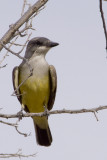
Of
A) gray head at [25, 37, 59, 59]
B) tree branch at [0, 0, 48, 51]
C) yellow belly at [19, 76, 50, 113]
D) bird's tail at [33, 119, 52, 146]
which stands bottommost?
bird's tail at [33, 119, 52, 146]

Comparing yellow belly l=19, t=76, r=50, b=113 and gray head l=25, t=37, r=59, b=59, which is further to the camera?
gray head l=25, t=37, r=59, b=59

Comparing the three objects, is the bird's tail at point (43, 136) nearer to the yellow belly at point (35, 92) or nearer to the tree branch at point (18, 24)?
the yellow belly at point (35, 92)

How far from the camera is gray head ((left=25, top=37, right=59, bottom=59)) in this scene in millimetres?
7182

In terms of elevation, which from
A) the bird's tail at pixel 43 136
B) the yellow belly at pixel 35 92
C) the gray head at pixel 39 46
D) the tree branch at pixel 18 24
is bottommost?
the bird's tail at pixel 43 136

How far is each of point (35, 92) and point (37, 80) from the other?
230 millimetres

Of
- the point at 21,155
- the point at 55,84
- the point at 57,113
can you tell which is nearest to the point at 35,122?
the point at 55,84

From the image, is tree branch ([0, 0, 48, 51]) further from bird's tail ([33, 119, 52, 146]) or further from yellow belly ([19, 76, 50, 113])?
bird's tail ([33, 119, 52, 146])

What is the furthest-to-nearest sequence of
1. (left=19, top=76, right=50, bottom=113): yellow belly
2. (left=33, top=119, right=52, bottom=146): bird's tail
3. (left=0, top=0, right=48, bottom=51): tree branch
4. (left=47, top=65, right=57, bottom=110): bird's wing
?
(left=33, top=119, right=52, bottom=146): bird's tail
(left=47, top=65, right=57, bottom=110): bird's wing
(left=19, top=76, right=50, bottom=113): yellow belly
(left=0, top=0, right=48, bottom=51): tree branch

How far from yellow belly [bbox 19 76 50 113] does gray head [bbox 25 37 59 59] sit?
0.58 metres

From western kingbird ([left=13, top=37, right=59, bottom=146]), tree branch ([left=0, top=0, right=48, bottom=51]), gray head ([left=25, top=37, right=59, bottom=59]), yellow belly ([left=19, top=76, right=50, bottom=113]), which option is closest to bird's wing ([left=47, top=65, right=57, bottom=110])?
western kingbird ([left=13, top=37, right=59, bottom=146])

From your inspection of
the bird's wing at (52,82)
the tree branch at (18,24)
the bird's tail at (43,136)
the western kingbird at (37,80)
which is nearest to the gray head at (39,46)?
the western kingbird at (37,80)

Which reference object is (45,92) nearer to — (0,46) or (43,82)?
(43,82)

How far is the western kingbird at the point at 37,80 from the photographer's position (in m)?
6.71

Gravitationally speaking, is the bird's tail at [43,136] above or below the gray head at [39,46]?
below
